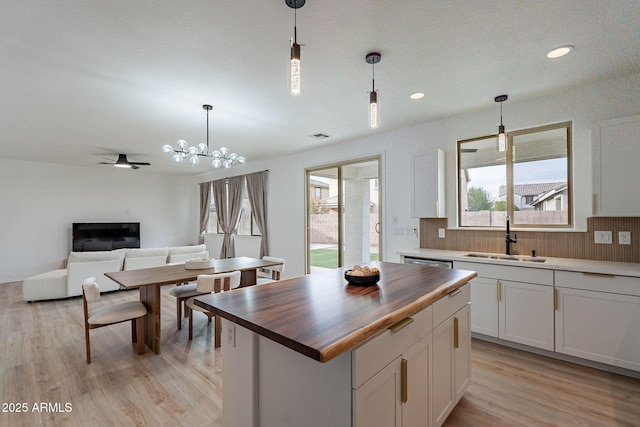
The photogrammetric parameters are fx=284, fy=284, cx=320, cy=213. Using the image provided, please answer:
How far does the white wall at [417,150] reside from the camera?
2.84 metres

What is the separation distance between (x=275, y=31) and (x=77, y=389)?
10.4 ft

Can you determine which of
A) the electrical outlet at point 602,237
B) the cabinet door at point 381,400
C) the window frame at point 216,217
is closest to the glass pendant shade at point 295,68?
the cabinet door at point 381,400

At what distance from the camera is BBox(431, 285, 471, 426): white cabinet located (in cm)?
167

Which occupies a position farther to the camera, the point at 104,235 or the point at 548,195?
the point at 104,235

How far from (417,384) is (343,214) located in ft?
12.3

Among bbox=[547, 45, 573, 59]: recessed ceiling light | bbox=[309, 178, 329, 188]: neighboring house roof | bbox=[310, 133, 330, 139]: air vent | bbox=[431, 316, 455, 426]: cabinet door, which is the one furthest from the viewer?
bbox=[309, 178, 329, 188]: neighboring house roof

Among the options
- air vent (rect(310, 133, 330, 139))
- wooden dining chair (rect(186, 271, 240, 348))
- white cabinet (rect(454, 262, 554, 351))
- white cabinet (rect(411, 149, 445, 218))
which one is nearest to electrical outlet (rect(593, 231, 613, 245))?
white cabinet (rect(454, 262, 554, 351))

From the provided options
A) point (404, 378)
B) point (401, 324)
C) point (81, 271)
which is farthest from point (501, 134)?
point (81, 271)

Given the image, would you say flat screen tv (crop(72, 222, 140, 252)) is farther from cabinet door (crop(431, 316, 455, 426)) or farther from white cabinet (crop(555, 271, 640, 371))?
white cabinet (crop(555, 271, 640, 371))

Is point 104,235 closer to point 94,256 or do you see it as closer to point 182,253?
point 94,256

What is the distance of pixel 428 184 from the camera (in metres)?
3.74

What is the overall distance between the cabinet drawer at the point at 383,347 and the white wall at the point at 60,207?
28.0ft

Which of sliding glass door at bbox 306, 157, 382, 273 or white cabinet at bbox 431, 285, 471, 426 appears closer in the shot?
white cabinet at bbox 431, 285, 471, 426

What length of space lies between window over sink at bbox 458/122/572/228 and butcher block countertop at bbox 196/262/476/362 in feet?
5.88
